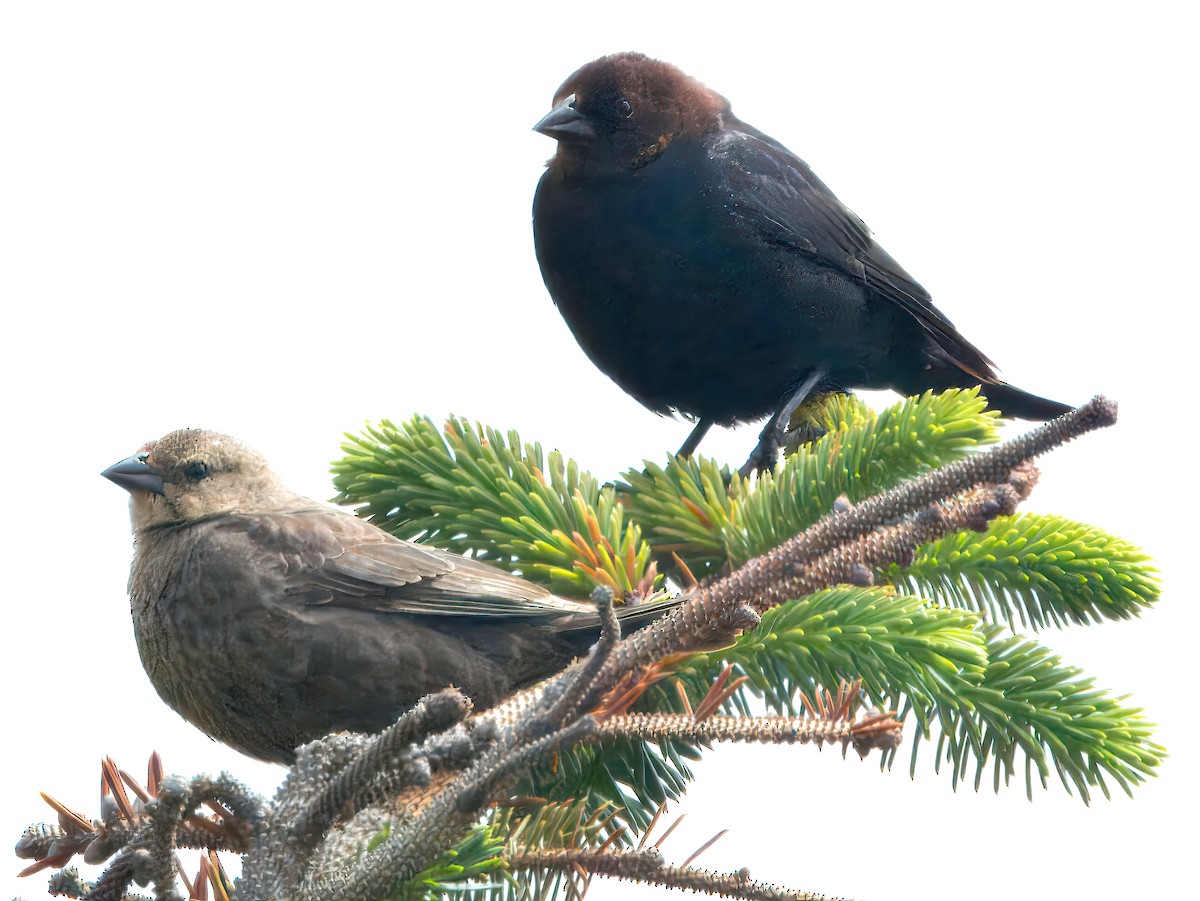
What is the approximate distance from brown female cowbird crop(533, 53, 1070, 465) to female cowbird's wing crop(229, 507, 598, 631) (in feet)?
3.09

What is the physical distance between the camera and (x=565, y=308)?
3529 mm

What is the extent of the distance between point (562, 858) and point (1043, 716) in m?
0.73

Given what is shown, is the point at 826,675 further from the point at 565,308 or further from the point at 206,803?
the point at 565,308

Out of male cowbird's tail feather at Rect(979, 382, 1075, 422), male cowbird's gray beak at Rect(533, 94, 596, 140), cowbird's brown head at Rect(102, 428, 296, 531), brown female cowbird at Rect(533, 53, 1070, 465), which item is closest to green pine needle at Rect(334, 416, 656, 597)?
cowbird's brown head at Rect(102, 428, 296, 531)

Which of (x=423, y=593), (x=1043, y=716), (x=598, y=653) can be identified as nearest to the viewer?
(x=598, y=653)

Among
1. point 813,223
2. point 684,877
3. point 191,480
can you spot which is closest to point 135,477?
point 191,480

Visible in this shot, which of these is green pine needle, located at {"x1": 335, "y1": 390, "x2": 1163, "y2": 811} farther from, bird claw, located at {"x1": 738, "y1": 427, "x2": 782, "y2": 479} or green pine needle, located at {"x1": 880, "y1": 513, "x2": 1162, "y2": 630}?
bird claw, located at {"x1": 738, "y1": 427, "x2": 782, "y2": 479}

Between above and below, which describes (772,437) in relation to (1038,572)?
above

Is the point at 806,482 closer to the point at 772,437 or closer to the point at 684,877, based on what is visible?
the point at 684,877

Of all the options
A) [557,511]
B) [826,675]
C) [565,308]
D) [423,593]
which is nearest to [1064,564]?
[826,675]

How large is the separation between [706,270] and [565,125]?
611 millimetres

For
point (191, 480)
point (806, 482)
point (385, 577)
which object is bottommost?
point (385, 577)

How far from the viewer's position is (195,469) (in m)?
2.92

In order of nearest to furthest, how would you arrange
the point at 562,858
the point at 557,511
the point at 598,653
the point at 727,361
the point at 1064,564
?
the point at 598,653 → the point at 562,858 → the point at 1064,564 → the point at 557,511 → the point at 727,361
